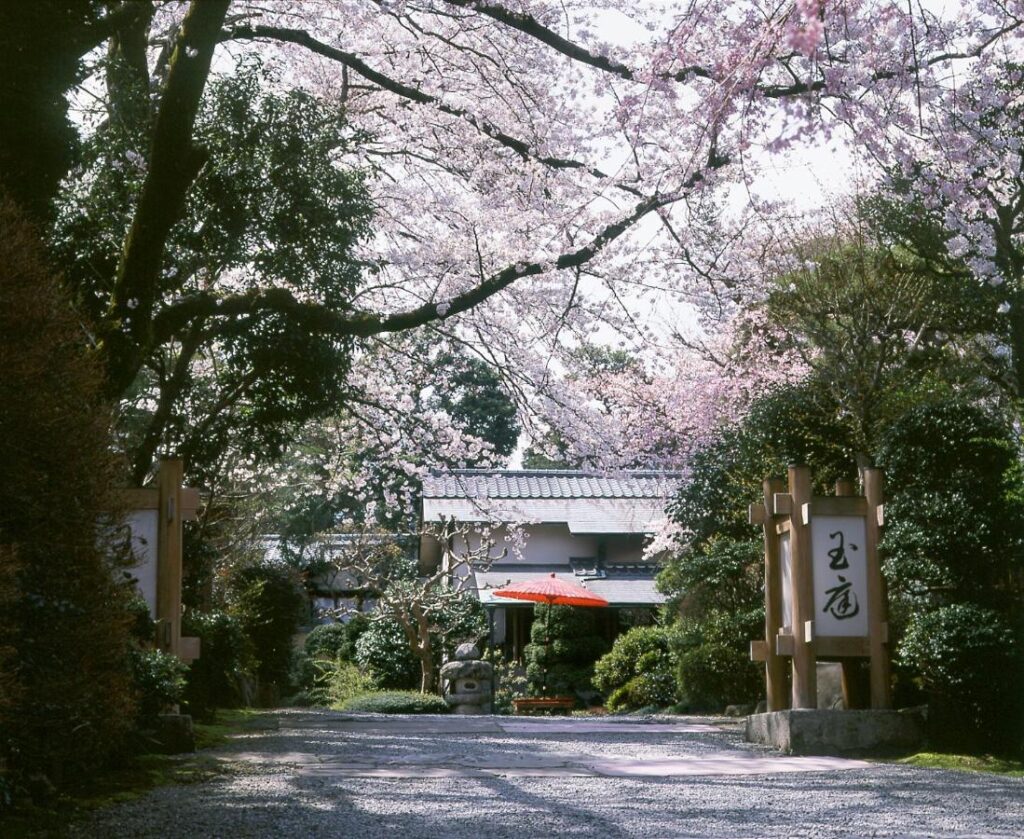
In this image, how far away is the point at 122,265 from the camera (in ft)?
23.2

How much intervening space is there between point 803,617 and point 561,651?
11902 mm

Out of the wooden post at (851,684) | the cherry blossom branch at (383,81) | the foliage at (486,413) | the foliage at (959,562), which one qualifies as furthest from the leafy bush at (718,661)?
the foliage at (486,413)

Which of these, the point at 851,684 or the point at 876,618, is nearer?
the point at 876,618

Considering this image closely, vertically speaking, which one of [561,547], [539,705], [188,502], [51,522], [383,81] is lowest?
[539,705]

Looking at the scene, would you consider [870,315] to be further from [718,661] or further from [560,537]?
[560,537]

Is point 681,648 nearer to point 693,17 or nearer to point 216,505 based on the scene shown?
point 216,505

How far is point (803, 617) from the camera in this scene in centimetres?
762

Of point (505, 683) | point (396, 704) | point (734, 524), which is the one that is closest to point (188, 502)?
point (734, 524)

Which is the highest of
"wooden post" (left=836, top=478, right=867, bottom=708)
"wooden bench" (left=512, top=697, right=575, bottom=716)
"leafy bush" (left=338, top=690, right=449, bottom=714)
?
"wooden post" (left=836, top=478, right=867, bottom=708)

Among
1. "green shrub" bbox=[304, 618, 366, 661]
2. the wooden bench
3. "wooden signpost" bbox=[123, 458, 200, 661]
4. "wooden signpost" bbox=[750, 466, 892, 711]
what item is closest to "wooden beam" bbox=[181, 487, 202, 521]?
"wooden signpost" bbox=[123, 458, 200, 661]

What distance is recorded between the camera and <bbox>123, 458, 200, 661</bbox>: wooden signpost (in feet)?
25.0

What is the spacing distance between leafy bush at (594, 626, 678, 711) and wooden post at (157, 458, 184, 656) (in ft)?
28.6

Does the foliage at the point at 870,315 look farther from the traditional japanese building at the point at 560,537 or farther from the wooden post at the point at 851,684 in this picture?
the traditional japanese building at the point at 560,537

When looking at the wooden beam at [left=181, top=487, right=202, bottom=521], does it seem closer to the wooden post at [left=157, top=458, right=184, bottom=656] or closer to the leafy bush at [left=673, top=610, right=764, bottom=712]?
the wooden post at [left=157, top=458, right=184, bottom=656]
